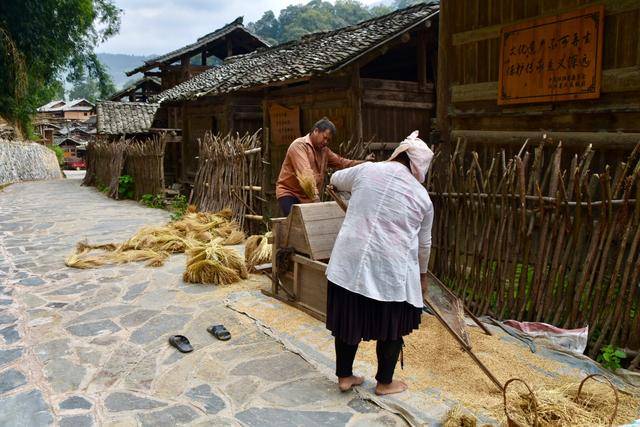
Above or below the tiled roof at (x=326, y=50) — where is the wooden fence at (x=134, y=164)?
below

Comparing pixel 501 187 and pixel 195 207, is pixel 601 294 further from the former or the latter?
pixel 195 207

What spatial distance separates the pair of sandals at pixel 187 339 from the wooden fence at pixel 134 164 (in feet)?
30.7

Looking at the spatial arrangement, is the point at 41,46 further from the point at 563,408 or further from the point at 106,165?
the point at 563,408

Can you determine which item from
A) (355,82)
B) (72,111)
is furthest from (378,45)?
(72,111)

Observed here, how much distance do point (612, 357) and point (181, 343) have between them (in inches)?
126

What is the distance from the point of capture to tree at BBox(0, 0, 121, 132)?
18875mm

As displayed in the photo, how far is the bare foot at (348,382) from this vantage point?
324cm

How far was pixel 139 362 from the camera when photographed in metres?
3.74

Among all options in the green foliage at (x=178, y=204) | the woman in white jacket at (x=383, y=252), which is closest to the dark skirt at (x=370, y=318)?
the woman in white jacket at (x=383, y=252)

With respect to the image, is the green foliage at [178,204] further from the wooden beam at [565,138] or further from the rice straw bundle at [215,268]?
the wooden beam at [565,138]

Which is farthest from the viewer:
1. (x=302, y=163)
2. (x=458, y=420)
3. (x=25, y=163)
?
(x=25, y=163)

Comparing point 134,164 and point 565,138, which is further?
point 134,164

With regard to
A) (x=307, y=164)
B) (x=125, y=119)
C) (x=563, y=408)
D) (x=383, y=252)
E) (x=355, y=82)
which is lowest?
(x=563, y=408)

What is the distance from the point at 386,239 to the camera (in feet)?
9.65
